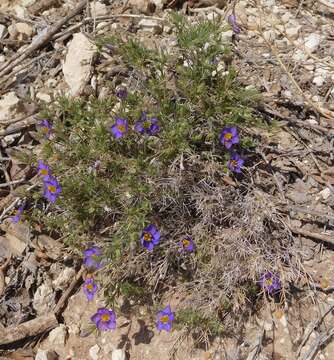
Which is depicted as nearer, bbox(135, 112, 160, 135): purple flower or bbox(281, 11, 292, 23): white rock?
bbox(135, 112, 160, 135): purple flower

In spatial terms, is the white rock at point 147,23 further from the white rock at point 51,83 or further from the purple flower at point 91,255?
the purple flower at point 91,255

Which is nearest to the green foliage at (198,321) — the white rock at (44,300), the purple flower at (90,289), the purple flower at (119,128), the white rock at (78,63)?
the purple flower at (90,289)

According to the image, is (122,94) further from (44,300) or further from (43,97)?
(44,300)

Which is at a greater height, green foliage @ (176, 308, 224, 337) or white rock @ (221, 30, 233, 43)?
white rock @ (221, 30, 233, 43)

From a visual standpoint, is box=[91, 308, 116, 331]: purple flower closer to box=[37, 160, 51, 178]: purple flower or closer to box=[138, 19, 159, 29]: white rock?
box=[37, 160, 51, 178]: purple flower

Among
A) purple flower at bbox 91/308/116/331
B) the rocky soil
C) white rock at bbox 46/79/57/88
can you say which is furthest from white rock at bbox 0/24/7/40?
purple flower at bbox 91/308/116/331

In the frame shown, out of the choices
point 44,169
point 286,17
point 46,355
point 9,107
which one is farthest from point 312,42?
point 46,355

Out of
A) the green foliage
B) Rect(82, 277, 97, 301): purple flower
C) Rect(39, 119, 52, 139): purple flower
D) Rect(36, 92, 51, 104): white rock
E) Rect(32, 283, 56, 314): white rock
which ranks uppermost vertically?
Rect(39, 119, 52, 139): purple flower
